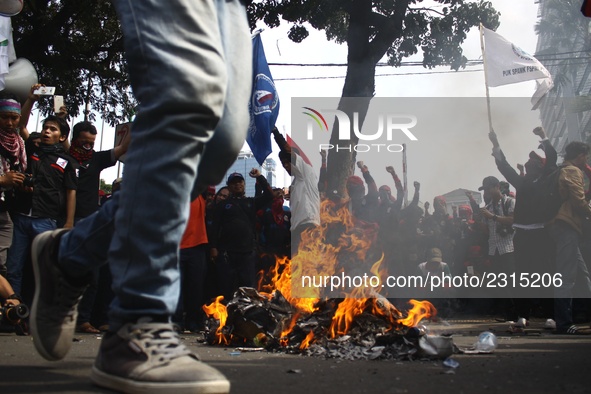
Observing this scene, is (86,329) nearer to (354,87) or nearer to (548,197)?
(548,197)

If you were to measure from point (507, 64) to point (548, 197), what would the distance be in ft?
13.8

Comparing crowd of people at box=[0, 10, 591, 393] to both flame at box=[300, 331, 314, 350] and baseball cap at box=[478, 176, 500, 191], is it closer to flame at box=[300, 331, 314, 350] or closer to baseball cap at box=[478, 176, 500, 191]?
baseball cap at box=[478, 176, 500, 191]

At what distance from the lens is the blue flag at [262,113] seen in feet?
30.8

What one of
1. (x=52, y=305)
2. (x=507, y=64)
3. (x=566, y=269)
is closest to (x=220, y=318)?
(x=52, y=305)

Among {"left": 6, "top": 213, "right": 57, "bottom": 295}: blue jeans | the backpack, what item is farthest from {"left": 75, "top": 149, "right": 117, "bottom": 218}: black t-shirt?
the backpack

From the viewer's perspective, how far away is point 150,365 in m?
1.83

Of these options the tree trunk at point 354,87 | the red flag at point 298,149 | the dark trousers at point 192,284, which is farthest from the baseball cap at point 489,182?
the dark trousers at point 192,284

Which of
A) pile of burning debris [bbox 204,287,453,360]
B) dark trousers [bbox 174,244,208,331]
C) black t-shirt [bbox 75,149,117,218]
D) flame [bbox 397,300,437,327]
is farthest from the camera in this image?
dark trousers [bbox 174,244,208,331]

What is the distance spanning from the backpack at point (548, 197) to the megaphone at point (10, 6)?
605 cm

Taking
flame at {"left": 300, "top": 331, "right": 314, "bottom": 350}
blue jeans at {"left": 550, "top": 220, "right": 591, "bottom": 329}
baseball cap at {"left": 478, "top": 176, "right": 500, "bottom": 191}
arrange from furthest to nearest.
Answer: baseball cap at {"left": 478, "top": 176, "right": 500, "bottom": 191}
blue jeans at {"left": 550, "top": 220, "right": 591, "bottom": 329}
flame at {"left": 300, "top": 331, "right": 314, "bottom": 350}

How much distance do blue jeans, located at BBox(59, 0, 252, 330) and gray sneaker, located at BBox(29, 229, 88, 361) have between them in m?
0.38

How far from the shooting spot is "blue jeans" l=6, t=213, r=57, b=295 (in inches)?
223

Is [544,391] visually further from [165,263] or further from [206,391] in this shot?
[165,263]

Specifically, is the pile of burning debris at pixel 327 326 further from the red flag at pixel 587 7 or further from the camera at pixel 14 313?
the red flag at pixel 587 7
